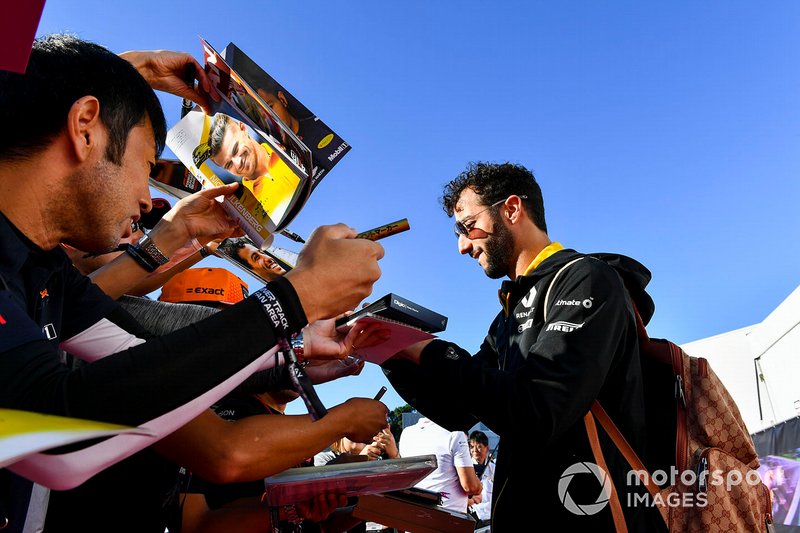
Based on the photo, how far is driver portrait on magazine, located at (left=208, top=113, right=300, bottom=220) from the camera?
1.77 metres

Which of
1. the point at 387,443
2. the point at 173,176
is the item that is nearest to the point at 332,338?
the point at 173,176

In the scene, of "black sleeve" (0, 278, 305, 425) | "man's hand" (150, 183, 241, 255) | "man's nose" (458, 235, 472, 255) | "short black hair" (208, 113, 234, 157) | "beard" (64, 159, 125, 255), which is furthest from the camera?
"man's nose" (458, 235, 472, 255)

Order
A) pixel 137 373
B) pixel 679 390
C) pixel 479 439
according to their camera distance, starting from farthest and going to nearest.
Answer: pixel 479 439, pixel 679 390, pixel 137 373

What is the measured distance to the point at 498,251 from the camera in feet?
10.9

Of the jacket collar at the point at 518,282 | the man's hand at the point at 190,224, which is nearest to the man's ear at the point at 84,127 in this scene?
the man's hand at the point at 190,224

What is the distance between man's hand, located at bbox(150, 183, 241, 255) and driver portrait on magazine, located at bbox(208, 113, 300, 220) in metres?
0.39

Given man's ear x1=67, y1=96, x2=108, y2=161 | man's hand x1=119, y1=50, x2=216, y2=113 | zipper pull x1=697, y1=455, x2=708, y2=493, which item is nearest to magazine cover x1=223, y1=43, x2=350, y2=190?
man's hand x1=119, y1=50, x2=216, y2=113

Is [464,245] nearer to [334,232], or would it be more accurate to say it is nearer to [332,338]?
[332,338]

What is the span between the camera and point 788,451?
700 centimetres

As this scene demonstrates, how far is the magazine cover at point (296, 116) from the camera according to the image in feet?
6.19

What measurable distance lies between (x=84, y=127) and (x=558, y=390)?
1771mm

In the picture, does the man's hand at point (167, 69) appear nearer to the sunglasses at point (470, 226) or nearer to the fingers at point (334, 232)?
the fingers at point (334, 232)

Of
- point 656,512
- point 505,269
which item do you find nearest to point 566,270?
point 505,269

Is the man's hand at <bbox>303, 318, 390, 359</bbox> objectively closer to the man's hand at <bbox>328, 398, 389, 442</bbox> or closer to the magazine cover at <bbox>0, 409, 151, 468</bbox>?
the man's hand at <bbox>328, 398, 389, 442</bbox>
